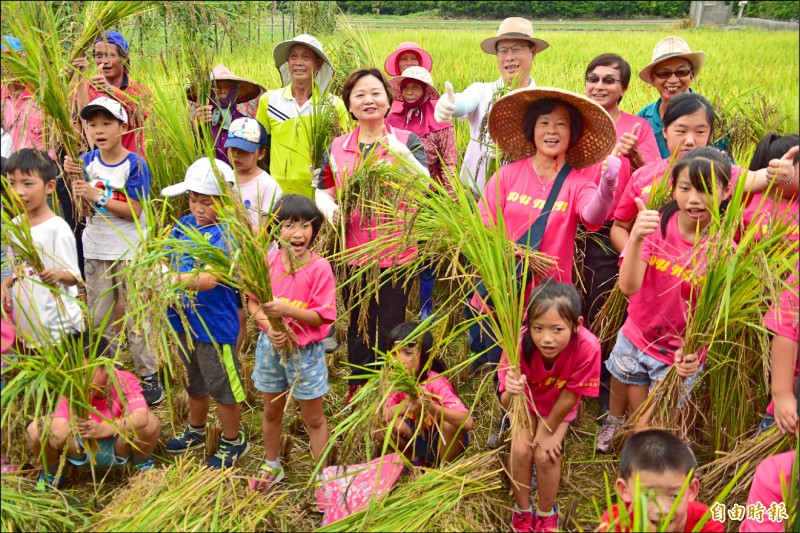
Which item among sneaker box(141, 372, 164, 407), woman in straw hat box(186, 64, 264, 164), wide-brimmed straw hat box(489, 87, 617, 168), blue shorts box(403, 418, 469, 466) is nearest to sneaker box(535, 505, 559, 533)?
blue shorts box(403, 418, 469, 466)

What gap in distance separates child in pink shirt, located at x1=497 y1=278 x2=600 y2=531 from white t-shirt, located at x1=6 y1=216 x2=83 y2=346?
156cm

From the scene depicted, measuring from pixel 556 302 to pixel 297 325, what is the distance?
0.98 m

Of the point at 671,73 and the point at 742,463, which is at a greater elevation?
the point at 671,73

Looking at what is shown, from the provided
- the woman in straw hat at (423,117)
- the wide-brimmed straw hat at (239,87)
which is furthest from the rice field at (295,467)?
the woman in straw hat at (423,117)

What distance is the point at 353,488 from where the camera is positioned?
282 cm

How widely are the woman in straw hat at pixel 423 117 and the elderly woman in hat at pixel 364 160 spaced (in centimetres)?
61

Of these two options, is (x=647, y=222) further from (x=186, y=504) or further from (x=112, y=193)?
(x=112, y=193)

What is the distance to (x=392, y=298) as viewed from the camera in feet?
11.3

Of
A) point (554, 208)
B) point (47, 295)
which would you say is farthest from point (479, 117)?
point (47, 295)

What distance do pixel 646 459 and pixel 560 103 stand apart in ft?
5.04

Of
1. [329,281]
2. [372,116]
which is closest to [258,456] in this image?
[329,281]

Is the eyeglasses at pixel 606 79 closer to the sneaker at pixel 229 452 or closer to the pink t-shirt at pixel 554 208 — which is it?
the pink t-shirt at pixel 554 208

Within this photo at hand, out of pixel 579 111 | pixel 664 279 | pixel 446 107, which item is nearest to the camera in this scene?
pixel 664 279

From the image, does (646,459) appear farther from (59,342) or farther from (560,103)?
(59,342)
